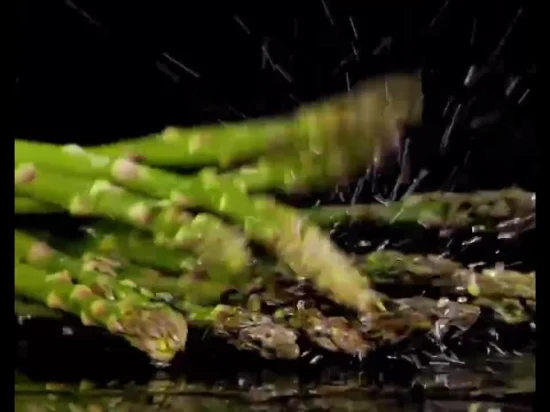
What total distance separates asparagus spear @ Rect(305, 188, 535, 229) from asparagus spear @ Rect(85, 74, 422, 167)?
0.07 meters

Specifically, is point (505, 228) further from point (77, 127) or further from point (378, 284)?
point (77, 127)

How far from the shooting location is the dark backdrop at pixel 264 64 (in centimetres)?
92

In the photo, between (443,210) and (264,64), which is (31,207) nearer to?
(264,64)

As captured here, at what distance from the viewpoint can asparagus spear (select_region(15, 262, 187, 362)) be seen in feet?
3.00

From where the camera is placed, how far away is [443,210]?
0.93 meters

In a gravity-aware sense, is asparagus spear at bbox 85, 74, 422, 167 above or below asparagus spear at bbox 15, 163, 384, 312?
above

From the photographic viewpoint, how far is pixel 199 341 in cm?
92

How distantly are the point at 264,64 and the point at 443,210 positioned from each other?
0.93 ft

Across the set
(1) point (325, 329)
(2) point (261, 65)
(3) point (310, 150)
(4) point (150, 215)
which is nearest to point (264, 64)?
(2) point (261, 65)

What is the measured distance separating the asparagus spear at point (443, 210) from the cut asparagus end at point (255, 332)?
5.6 inches

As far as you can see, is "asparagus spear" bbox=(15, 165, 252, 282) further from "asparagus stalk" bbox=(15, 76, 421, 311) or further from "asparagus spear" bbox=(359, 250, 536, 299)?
"asparagus spear" bbox=(359, 250, 536, 299)

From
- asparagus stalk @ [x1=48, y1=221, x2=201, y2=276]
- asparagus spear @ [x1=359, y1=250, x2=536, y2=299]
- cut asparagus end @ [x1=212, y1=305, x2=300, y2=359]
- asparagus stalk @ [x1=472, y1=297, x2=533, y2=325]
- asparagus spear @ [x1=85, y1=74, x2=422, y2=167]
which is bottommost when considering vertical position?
cut asparagus end @ [x1=212, y1=305, x2=300, y2=359]

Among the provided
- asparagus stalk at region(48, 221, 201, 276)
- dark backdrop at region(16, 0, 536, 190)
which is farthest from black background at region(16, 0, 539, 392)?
asparagus stalk at region(48, 221, 201, 276)

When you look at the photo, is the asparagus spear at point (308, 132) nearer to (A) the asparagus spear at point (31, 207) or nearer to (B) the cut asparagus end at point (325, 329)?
(A) the asparagus spear at point (31, 207)
